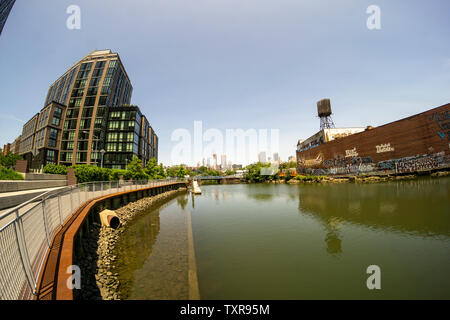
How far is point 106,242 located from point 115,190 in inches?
434

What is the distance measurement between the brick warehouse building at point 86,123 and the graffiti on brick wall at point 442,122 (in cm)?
8453

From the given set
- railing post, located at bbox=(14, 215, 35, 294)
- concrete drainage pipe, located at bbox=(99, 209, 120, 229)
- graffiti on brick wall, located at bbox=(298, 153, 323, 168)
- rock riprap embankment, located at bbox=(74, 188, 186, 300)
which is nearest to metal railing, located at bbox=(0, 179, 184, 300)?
railing post, located at bbox=(14, 215, 35, 294)

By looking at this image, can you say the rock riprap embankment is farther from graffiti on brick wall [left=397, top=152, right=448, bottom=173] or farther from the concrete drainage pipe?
graffiti on brick wall [left=397, top=152, right=448, bottom=173]

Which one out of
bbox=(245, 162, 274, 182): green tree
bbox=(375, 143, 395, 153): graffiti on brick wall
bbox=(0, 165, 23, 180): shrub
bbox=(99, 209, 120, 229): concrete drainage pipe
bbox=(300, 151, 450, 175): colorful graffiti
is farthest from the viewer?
bbox=(245, 162, 274, 182): green tree

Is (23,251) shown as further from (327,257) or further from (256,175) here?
(256,175)

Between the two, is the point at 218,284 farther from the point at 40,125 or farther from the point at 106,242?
the point at 40,125

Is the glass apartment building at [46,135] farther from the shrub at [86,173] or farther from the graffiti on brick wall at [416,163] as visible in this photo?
the graffiti on brick wall at [416,163]

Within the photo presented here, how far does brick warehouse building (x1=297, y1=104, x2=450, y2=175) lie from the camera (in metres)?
39.6

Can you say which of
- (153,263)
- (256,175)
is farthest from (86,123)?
(256,175)

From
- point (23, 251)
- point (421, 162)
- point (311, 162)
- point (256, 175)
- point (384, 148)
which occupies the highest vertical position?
point (384, 148)

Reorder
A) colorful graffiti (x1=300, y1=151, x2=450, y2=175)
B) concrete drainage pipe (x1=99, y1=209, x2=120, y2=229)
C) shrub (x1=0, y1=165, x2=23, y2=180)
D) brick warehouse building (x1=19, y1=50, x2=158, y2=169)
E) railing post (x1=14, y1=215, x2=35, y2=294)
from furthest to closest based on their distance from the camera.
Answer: brick warehouse building (x1=19, y1=50, x2=158, y2=169) < colorful graffiti (x1=300, y1=151, x2=450, y2=175) < shrub (x1=0, y1=165, x2=23, y2=180) < concrete drainage pipe (x1=99, y1=209, x2=120, y2=229) < railing post (x1=14, y1=215, x2=35, y2=294)

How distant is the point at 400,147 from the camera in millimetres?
45906

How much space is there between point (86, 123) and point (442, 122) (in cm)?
10160
